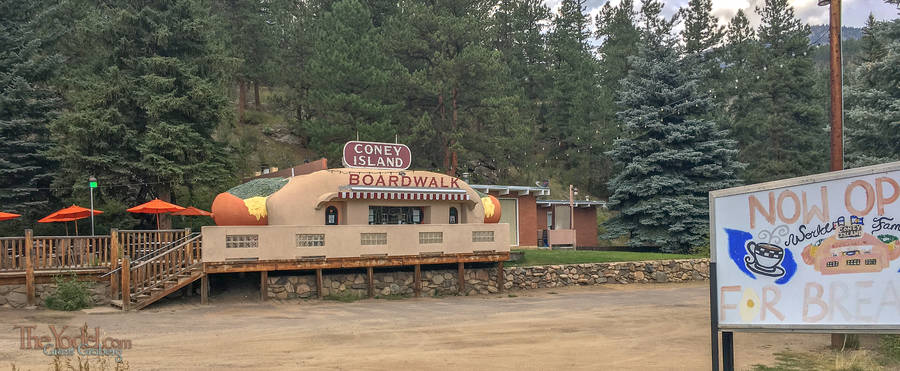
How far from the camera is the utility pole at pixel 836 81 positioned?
44.4 ft

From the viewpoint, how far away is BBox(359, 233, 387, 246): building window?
2183 centimetres

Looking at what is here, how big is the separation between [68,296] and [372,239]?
8583 millimetres

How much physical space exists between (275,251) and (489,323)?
7.32m

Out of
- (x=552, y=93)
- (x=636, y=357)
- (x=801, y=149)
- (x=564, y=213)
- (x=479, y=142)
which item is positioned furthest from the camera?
(x=552, y=93)

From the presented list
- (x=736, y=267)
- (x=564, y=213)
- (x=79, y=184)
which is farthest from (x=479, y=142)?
(x=736, y=267)

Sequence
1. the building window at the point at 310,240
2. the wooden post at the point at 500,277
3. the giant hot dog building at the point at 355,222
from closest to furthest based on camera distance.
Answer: the giant hot dog building at the point at 355,222 < the building window at the point at 310,240 < the wooden post at the point at 500,277

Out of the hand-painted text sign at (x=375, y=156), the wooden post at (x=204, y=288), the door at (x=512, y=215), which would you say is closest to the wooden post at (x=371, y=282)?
the hand-painted text sign at (x=375, y=156)

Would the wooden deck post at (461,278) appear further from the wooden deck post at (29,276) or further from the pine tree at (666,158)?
the pine tree at (666,158)

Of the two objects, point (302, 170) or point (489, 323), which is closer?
point (489, 323)

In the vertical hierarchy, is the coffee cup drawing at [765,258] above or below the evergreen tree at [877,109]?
below

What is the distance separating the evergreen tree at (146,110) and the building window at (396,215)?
9296 millimetres

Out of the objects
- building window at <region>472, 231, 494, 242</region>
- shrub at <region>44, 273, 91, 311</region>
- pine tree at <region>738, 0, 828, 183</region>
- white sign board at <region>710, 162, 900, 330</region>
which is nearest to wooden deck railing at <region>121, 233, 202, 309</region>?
shrub at <region>44, 273, 91, 311</region>

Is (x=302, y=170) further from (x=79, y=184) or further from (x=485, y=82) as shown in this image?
(x=485, y=82)

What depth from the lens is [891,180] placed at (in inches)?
278
